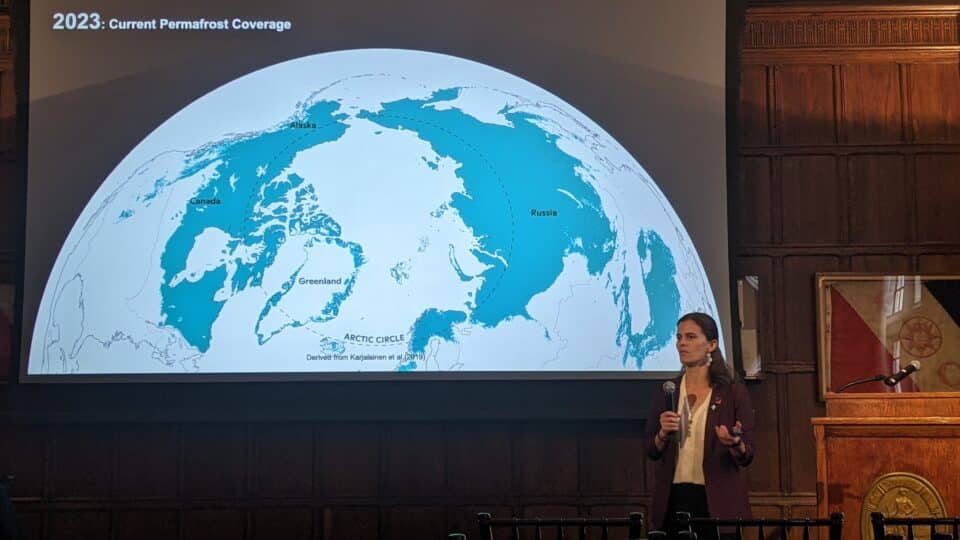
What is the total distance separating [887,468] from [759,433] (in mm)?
2031

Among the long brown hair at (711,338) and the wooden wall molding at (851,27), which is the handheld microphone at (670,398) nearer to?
the long brown hair at (711,338)

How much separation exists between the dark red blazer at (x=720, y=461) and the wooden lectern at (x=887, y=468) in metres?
0.30

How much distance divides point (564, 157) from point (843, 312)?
178cm

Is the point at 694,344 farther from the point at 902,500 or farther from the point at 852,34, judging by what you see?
the point at 852,34

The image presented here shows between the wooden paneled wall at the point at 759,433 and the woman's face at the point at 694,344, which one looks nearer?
the woman's face at the point at 694,344

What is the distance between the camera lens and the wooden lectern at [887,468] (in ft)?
12.6

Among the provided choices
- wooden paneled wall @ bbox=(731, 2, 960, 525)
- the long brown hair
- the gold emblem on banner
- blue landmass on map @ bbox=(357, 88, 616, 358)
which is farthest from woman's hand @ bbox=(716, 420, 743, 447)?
wooden paneled wall @ bbox=(731, 2, 960, 525)

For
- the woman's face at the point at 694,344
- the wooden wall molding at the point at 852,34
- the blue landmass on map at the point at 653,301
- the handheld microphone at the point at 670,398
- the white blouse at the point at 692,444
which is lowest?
the white blouse at the point at 692,444

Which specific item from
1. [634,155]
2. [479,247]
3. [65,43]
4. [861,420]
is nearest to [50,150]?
[65,43]

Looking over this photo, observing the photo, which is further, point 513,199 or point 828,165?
point 828,165

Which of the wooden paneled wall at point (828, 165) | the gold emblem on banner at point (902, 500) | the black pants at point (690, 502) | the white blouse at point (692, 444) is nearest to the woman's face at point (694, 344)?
the white blouse at point (692, 444)

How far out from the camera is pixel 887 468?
3896 mm

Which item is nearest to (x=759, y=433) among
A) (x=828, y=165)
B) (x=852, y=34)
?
(x=828, y=165)

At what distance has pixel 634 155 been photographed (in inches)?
227
